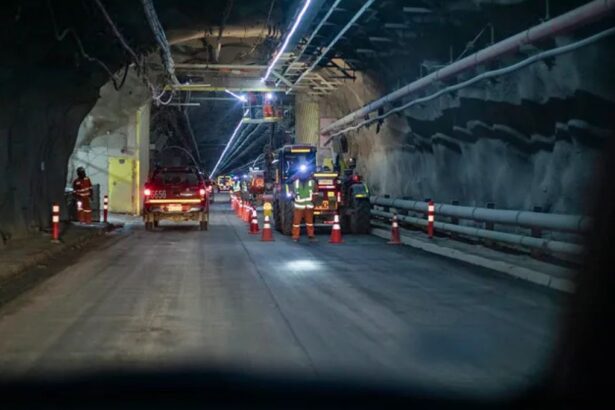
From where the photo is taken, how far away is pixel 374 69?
26.2 meters

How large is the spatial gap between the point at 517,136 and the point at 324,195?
8.52m

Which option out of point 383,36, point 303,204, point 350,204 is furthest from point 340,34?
point 350,204

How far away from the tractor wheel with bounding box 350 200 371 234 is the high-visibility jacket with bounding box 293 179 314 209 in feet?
9.02

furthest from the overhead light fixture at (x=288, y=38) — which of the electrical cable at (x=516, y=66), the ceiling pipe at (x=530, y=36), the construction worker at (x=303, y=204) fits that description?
the construction worker at (x=303, y=204)

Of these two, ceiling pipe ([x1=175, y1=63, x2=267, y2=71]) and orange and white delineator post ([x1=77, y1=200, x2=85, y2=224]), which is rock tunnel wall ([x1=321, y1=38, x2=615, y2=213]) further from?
orange and white delineator post ([x1=77, y1=200, x2=85, y2=224])

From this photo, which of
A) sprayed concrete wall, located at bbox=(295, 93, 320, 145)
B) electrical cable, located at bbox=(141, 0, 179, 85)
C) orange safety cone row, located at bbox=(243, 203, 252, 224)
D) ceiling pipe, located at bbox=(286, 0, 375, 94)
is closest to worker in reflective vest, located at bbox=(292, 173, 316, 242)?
ceiling pipe, located at bbox=(286, 0, 375, 94)

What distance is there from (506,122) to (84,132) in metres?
23.1

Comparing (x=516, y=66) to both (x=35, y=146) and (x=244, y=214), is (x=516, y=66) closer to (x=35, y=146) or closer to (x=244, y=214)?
(x=35, y=146)

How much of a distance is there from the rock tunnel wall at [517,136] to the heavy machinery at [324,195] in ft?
6.17

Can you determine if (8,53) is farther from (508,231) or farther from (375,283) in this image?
(508,231)

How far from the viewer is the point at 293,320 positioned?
9523mm

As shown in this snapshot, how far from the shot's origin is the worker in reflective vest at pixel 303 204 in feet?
70.0

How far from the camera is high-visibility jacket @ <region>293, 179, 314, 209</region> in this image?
69.9ft

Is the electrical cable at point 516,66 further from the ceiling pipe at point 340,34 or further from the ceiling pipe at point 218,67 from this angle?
the ceiling pipe at point 218,67
